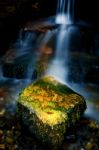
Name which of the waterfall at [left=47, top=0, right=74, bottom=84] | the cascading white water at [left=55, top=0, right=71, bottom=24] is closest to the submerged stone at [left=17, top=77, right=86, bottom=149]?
the waterfall at [left=47, top=0, right=74, bottom=84]

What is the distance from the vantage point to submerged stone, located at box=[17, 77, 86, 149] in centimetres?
480

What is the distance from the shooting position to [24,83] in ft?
25.3

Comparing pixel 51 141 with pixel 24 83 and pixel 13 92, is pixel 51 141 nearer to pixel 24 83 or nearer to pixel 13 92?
pixel 13 92

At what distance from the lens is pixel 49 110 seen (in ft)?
16.5

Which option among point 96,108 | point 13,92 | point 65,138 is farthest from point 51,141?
point 13,92

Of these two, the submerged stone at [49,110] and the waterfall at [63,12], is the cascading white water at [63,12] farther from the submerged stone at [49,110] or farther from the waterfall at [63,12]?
the submerged stone at [49,110]

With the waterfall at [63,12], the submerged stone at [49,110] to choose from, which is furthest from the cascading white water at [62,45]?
the submerged stone at [49,110]

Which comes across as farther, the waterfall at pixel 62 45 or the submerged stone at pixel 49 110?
the waterfall at pixel 62 45

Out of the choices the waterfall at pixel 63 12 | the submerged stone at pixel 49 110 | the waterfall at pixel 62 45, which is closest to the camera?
the submerged stone at pixel 49 110

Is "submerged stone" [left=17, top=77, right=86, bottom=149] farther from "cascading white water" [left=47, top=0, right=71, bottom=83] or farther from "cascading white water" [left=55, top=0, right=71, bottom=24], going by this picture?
"cascading white water" [left=55, top=0, right=71, bottom=24]

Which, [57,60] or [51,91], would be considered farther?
[57,60]

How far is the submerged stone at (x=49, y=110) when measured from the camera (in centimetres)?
480

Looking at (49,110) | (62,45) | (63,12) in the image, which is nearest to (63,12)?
(63,12)

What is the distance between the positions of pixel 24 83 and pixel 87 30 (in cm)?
310
